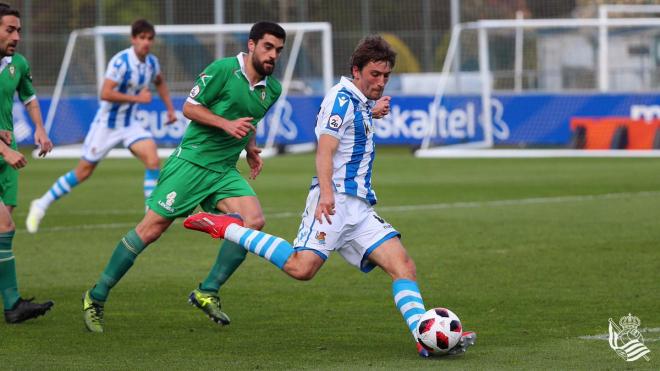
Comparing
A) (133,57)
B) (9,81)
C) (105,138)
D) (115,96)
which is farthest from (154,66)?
(9,81)

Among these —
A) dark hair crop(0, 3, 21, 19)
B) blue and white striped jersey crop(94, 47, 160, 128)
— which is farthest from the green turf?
dark hair crop(0, 3, 21, 19)

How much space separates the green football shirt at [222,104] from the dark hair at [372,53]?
4.47 feet

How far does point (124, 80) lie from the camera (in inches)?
587

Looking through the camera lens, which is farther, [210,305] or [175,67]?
[175,67]

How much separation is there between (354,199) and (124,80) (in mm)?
7995

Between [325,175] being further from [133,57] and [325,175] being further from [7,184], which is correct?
[133,57]

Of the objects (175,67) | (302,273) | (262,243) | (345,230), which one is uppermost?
(175,67)

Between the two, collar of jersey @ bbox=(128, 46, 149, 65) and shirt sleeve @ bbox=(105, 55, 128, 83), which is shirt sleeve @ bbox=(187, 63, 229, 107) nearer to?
shirt sleeve @ bbox=(105, 55, 128, 83)

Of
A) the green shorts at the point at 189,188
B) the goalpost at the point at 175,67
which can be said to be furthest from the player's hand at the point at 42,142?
the goalpost at the point at 175,67

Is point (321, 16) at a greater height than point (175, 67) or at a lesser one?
greater

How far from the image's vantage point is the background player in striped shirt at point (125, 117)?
14625 mm

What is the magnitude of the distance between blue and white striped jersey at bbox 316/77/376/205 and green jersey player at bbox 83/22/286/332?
0.96 metres

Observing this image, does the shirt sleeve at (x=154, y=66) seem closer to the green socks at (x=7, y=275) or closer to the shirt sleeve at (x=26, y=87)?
the shirt sleeve at (x=26, y=87)

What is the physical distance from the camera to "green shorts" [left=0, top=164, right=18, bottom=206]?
9018mm
